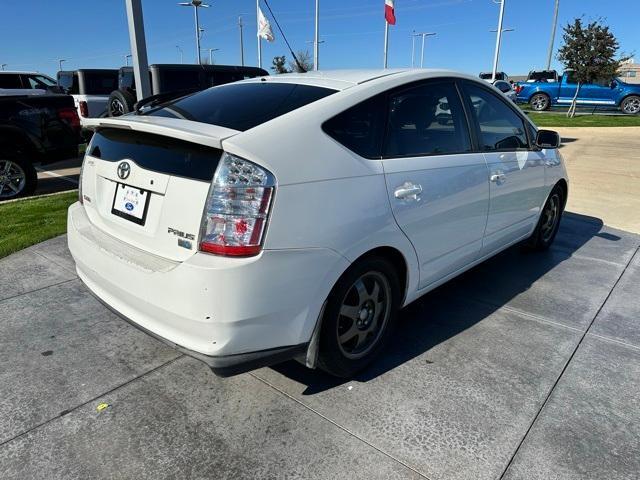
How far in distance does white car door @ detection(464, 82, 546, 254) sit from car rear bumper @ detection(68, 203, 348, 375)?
1755 mm

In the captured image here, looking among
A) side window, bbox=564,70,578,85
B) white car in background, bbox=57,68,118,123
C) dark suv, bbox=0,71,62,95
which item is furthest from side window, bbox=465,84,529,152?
side window, bbox=564,70,578,85

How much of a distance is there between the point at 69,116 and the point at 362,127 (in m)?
6.71

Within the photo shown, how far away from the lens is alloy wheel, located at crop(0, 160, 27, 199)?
7.04 metres

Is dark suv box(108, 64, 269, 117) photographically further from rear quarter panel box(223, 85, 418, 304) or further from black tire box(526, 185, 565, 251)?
rear quarter panel box(223, 85, 418, 304)

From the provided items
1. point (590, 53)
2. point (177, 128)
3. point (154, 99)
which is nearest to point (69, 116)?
point (154, 99)

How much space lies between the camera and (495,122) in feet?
12.3

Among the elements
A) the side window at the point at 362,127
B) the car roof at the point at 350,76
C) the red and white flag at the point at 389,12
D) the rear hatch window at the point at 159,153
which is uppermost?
the red and white flag at the point at 389,12

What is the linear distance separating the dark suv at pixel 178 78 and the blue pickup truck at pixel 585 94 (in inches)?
718

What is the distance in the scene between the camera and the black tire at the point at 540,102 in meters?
24.6

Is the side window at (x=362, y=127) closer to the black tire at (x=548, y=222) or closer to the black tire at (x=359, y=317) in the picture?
the black tire at (x=359, y=317)

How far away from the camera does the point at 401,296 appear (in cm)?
295

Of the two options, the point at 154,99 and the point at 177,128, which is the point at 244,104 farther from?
the point at 154,99

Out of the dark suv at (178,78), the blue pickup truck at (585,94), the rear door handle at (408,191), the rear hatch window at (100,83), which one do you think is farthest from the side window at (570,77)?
the rear door handle at (408,191)

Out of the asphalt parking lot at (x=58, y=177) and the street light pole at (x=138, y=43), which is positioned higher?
the street light pole at (x=138, y=43)
